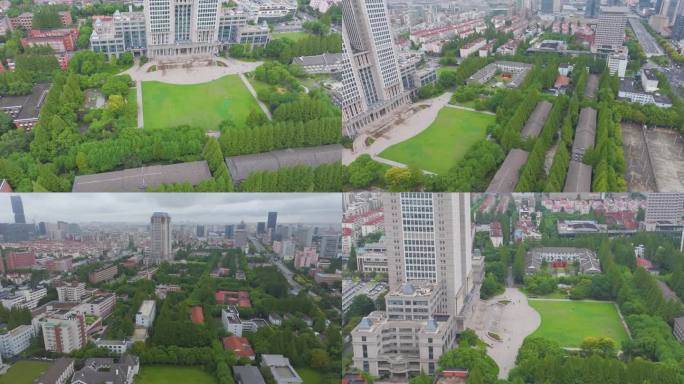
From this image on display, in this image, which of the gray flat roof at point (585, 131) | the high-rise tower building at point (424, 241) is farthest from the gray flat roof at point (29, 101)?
the gray flat roof at point (585, 131)

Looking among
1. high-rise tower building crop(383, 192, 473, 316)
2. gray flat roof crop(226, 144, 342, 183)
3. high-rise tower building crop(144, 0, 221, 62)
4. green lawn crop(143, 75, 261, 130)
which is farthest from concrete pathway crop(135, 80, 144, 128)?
high-rise tower building crop(383, 192, 473, 316)

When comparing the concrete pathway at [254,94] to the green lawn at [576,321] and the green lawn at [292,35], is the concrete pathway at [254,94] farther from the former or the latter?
the green lawn at [576,321]

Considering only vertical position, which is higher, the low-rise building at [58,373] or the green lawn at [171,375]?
the low-rise building at [58,373]

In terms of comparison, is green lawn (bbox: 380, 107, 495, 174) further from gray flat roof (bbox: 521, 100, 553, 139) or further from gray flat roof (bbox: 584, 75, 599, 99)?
gray flat roof (bbox: 584, 75, 599, 99)

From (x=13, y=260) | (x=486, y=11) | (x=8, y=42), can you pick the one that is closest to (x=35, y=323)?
(x=13, y=260)

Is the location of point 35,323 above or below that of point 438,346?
above

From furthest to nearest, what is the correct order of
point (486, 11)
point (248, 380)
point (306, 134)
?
1. point (486, 11)
2. point (306, 134)
3. point (248, 380)

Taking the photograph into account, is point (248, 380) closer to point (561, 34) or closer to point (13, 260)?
point (13, 260)

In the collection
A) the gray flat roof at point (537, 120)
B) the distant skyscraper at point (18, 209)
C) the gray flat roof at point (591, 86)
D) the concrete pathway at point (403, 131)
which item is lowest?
the gray flat roof at point (537, 120)
